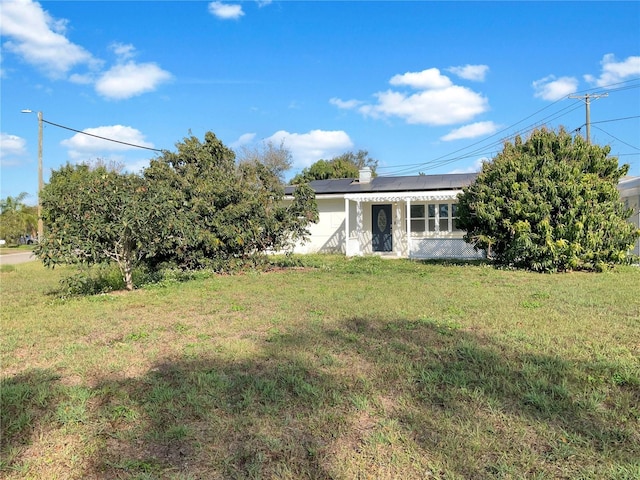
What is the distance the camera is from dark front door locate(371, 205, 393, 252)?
18219 millimetres

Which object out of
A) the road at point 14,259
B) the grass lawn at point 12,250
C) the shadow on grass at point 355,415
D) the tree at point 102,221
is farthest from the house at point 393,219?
the grass lawn at point 12,250

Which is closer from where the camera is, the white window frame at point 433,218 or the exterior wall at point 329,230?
the white window frame at point 433,218

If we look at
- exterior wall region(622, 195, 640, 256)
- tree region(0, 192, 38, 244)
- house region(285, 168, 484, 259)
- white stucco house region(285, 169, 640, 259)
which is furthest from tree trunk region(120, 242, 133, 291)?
tree region(0, 192, 38, 244)

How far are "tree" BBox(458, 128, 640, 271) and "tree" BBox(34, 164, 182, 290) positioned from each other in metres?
8.37

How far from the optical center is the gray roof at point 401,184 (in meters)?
18.0

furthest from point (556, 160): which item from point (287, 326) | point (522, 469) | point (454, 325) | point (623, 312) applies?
point (522, 469)

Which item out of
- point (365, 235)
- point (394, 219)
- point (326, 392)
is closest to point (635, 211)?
point (394, 219)

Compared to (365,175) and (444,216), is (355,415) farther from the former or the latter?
(365,175)

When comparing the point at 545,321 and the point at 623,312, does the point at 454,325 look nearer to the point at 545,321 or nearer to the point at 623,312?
the point at 545,321

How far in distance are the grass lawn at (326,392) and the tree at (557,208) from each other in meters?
4.48

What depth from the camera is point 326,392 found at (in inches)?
135

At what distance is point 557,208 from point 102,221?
10.5 metres

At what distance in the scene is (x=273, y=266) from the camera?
12930mm

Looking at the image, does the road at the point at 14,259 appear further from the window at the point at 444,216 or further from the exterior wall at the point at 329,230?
the window at the point at 444,216
